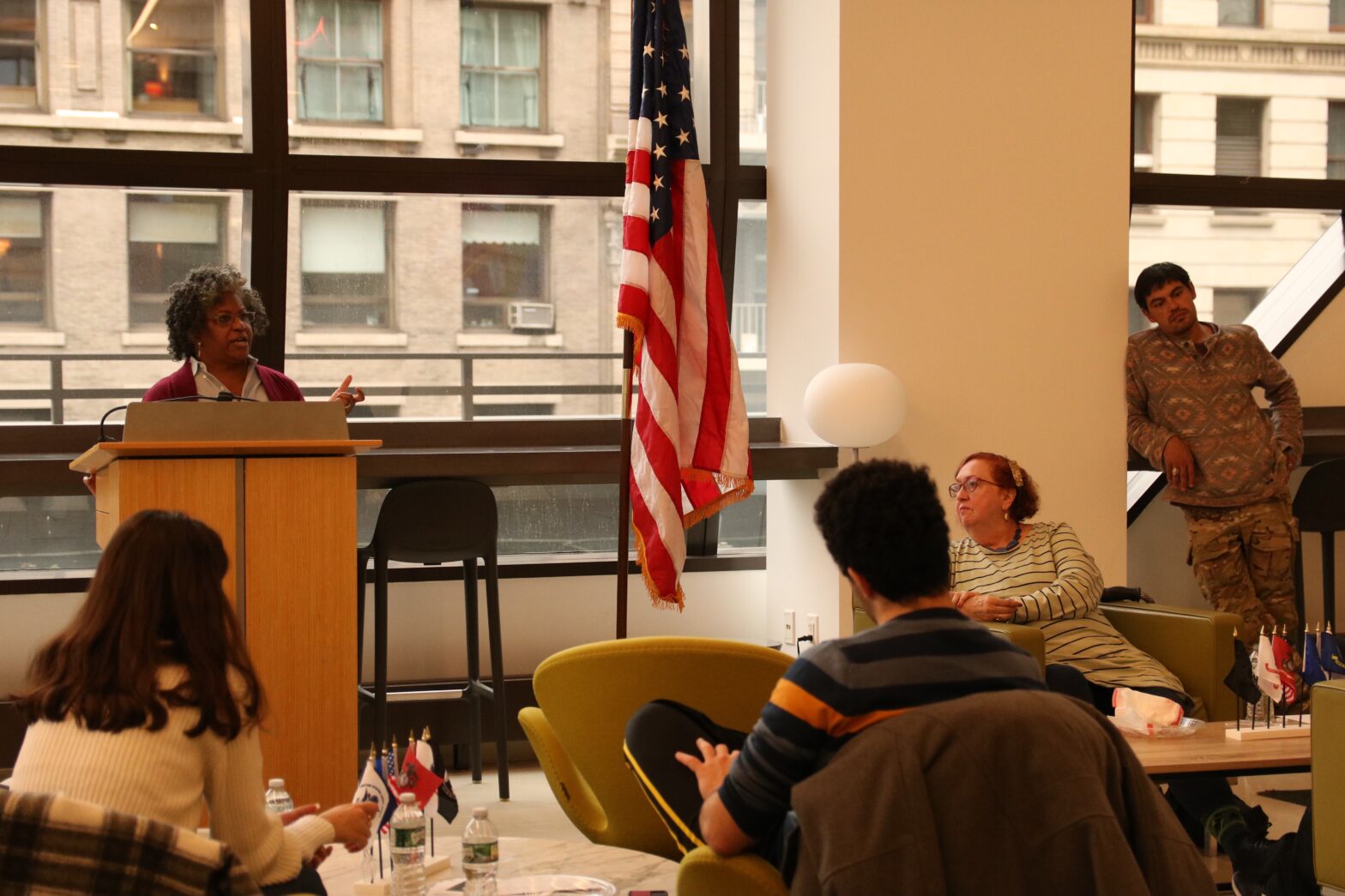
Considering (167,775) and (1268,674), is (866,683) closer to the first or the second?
(167,775)

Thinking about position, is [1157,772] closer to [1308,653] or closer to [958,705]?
[1308,653]

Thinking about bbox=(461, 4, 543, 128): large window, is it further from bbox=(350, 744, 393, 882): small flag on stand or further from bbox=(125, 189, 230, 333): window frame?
bbox=(350, 744, 393, 882): small flag on stand

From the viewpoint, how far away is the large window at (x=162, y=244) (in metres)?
5.43

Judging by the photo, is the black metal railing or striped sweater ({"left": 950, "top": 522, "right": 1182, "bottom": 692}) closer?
striped sweater ({"left": 950, "top": 522, "right": 1182, "bottom": 692})

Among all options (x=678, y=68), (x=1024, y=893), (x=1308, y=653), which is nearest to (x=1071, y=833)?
(x=1024, y=893)

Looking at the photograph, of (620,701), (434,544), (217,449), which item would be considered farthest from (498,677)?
(620,701)

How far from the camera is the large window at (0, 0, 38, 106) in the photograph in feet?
17.3

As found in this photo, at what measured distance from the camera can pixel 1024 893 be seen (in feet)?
5.94

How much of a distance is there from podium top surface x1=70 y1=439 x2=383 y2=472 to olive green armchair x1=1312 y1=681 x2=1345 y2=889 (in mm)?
2356

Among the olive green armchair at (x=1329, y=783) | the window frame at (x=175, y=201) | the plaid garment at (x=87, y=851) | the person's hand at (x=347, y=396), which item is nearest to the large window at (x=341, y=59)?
the window frame at (x=175, y=201)

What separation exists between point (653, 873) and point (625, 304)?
2152 millimetres

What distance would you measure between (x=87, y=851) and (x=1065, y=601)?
9.75 feet

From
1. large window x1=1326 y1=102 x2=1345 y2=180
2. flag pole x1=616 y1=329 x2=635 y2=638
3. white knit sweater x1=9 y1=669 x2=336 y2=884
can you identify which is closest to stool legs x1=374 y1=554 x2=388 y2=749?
flag pole x1=616 y1=329 x2=635 y2=638

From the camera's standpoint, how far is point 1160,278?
17.8 ft
